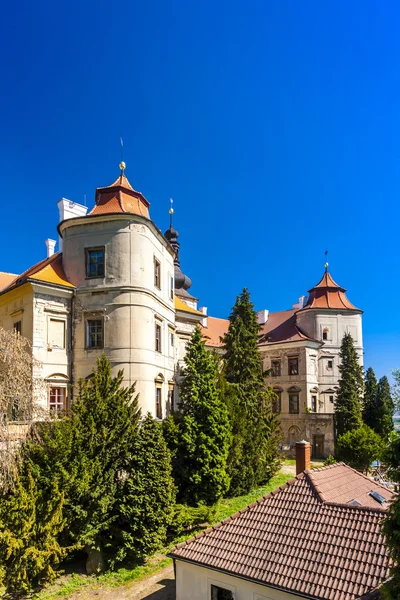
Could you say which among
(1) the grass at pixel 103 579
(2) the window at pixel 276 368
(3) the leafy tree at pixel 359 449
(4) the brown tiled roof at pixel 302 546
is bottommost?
(1) the grass at pixel 103 579

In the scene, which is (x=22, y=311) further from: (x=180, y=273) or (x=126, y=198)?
(x=180, y=273)

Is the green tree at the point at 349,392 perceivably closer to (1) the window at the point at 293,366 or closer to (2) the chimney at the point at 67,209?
(1) the window at the point at 293,366

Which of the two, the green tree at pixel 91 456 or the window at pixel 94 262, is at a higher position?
the window at pixel 94 262

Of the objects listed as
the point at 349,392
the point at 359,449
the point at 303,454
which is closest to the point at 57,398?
the point at 303,454

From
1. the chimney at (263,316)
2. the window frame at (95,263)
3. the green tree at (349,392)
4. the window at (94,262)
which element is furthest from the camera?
the chimney at (263,316)

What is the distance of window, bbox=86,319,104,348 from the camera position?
2055 centimetres

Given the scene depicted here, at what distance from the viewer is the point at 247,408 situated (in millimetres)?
27562

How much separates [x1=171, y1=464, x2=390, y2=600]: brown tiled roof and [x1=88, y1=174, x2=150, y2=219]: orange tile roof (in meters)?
14.1

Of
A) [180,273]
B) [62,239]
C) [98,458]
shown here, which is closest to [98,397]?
[98,458]

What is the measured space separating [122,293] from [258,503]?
36.3 ft

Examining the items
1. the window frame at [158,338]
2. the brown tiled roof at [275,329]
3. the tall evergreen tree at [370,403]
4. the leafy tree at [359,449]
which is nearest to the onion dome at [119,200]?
the window frame at [158,338]

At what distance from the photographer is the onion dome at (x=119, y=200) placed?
70.3ft

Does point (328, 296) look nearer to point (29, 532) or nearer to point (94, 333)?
point (94, 333)

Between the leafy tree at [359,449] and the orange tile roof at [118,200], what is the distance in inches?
839
